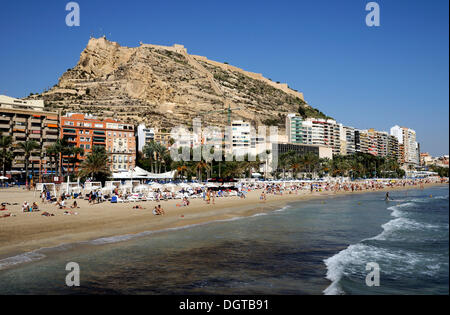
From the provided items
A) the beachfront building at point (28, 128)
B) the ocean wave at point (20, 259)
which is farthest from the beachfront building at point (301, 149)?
the ocean wave at point (20, 259)

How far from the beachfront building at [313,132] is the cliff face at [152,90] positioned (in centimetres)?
1371

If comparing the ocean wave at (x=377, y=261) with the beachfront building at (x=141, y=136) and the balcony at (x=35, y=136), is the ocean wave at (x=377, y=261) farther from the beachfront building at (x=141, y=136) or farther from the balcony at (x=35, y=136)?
the beachfront building at (x=141, y=136)

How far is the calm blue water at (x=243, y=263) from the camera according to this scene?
10.9 meters

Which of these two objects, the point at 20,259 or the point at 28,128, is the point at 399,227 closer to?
the point at 20,259

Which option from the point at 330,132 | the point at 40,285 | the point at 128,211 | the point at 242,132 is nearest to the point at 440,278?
the point at 40,285

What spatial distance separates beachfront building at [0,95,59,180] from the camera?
83.8m

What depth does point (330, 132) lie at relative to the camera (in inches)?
6767

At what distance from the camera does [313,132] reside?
166875 mm

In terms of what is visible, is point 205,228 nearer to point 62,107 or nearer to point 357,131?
point 62,107

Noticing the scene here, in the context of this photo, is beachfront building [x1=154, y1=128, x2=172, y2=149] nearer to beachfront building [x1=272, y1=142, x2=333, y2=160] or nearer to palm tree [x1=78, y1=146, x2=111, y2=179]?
beachfront building [x1=272, y1=142, x2=333, y2=160]

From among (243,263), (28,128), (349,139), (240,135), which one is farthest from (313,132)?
(243,263)

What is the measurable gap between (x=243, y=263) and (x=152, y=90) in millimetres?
149935

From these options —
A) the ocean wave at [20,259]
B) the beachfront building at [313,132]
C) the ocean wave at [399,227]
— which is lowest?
the ocean wave at [399,227]

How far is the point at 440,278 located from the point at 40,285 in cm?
1351
